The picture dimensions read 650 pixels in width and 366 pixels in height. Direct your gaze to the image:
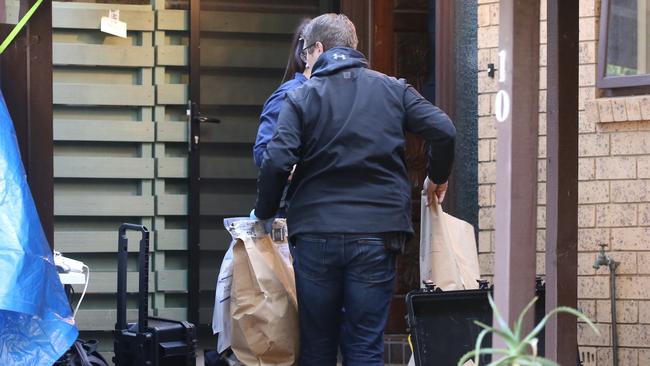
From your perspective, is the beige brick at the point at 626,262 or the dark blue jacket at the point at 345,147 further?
the beige brick at the point at 626,262

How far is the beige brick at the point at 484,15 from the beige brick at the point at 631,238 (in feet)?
4.33

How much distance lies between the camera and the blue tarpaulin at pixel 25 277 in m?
4.70

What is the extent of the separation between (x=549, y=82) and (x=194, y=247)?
4259mm

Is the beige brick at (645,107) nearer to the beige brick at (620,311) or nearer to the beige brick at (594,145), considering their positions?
the beige brick at (594,145)

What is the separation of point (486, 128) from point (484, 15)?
61cm

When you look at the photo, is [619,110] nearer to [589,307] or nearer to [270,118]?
[589,307]

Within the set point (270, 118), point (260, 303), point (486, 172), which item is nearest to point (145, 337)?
point (260, 303)

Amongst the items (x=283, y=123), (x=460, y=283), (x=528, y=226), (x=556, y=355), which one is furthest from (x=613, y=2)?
(x=528, y=226)

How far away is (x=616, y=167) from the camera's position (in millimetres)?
6094

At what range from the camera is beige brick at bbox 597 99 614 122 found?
604 cm

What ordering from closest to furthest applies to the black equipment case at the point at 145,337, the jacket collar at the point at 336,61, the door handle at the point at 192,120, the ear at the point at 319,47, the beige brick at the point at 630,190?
the jacket collar at the point at 336,61 → the ear at the point at 319,47 → the black equipment case at the point at 145,337 → the beige brick at the point at 630,190 → the door handle at the point at 192,120

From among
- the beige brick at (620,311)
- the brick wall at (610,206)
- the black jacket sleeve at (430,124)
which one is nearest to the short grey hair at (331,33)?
the black jacket sleeve at (430,124)

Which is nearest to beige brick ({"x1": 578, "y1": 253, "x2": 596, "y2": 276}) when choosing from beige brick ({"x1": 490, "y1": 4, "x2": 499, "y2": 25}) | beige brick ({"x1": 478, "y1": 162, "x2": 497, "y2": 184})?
beige brick ({"x1": 478, "y1": 162, "x2": 497, "y2": 184})

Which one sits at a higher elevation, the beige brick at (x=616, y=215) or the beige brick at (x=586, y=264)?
the beige brick at (x=616, y=215)
